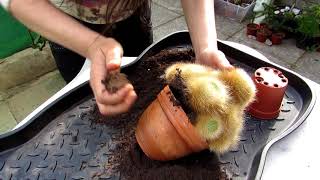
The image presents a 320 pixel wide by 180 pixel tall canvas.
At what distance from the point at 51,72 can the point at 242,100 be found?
4.61ft

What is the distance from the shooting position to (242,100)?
2.00 ft

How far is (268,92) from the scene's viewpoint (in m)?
0.75

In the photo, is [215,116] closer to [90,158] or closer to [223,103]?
[223,103]

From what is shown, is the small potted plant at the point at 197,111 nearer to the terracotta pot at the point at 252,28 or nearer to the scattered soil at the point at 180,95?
the scattered soil at the point at 180,95

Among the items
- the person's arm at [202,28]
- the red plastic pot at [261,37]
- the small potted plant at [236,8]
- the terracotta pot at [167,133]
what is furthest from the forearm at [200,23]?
the small potted plant at [236,8]

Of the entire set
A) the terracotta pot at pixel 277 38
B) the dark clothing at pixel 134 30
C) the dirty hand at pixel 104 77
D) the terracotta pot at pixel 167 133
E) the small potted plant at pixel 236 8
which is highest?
the dirty hand at pixel 104 77

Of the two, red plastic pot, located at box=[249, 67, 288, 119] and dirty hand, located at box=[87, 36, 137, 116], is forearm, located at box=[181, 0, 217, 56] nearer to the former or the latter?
red plastic pot, located at box=[249, 67, 288, 119]

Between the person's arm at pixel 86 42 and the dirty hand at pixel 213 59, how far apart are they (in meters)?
0.20

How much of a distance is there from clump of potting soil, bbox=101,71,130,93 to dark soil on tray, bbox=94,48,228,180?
19 centimetres

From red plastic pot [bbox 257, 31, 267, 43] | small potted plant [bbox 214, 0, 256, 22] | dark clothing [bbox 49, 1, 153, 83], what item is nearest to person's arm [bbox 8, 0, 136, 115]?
dark clothing [bbox 49, 1, 153, 83]

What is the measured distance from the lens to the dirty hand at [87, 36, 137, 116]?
57cm

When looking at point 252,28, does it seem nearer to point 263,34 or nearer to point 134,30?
point 263,34

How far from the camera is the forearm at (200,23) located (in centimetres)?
82

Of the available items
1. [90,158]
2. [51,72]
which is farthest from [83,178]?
[51,72]
